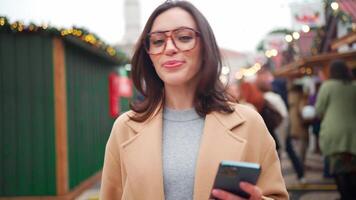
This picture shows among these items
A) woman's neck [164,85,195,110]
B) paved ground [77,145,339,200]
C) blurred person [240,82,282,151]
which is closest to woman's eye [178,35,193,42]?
woman's neck [164,85,195,110]

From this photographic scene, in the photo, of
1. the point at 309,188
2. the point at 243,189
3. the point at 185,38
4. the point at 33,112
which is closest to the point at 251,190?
the point at 243,189

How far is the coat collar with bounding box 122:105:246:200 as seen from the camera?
1.96m

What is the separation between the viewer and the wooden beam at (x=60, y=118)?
731cm

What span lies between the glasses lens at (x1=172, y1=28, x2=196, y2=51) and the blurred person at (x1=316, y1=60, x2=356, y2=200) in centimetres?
410

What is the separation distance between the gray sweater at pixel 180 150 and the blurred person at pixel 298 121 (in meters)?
6.74

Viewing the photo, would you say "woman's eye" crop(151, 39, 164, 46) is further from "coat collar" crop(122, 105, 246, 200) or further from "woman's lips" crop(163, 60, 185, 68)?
"coat collar" crop(122, 105, 246, 200)

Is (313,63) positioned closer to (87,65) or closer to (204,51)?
(87,65)

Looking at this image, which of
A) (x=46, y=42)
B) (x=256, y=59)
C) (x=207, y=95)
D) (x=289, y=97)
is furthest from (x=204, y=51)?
(x=256, y=59)

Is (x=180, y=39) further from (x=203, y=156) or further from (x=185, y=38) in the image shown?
(x=203, y=156)

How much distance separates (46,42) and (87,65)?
6.34ft

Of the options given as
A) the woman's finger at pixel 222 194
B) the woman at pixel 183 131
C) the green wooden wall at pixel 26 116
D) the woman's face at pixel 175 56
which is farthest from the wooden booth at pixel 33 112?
the woman's finger at pixel 222 194

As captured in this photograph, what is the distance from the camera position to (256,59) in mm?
26453

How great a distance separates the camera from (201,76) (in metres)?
2.15

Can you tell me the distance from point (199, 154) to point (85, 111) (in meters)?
7.22
